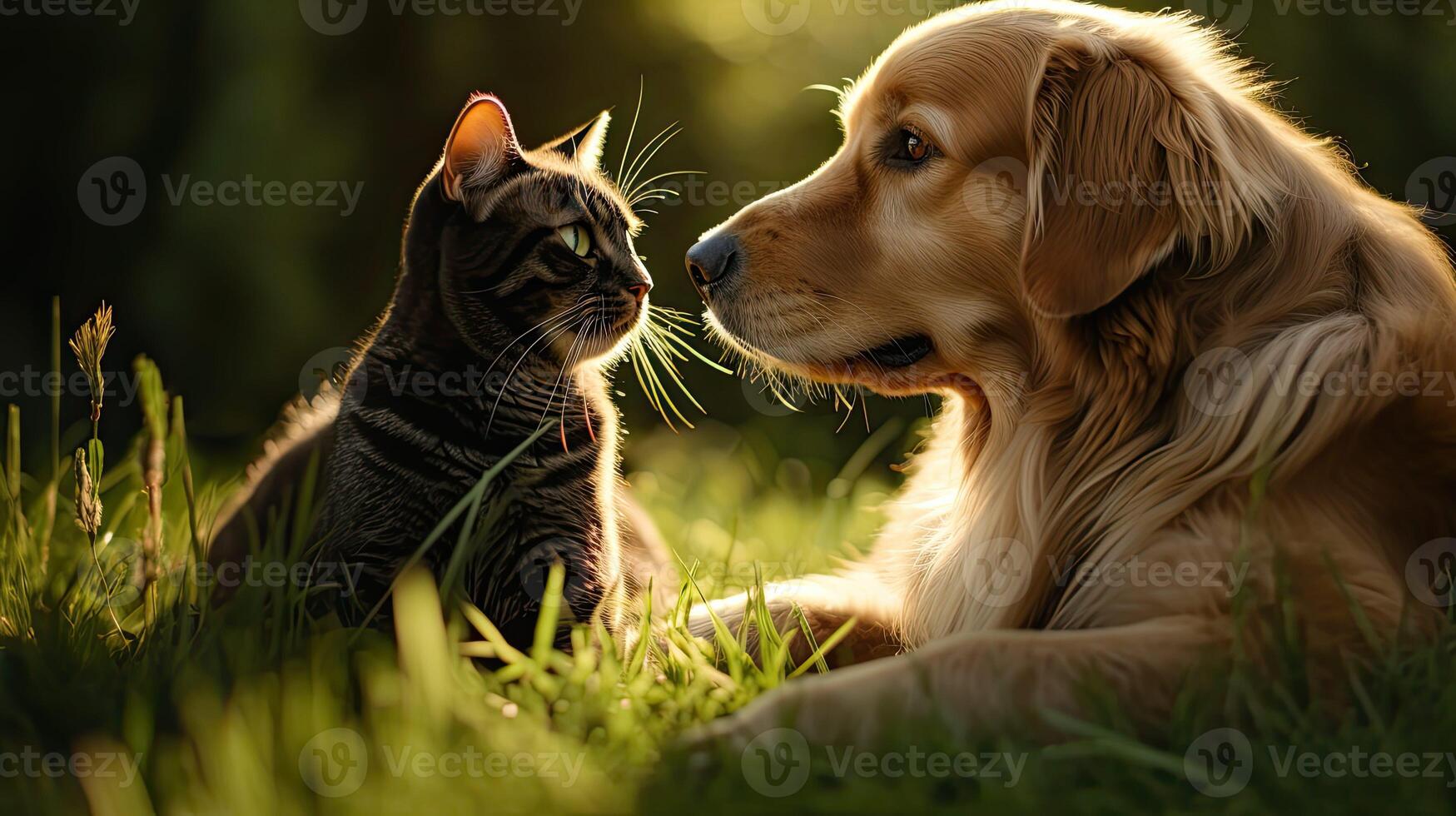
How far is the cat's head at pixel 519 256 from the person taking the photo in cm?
255

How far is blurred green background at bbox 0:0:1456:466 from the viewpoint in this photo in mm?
4309

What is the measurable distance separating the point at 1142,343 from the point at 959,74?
72 cm

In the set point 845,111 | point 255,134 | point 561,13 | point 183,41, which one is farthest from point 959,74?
point 183,41

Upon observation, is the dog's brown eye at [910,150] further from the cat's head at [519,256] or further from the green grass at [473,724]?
the green grass at [473,724]

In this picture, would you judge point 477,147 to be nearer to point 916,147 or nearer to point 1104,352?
point 916,147

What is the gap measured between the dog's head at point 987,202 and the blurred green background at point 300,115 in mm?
2148

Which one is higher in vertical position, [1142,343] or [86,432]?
[1142,343]

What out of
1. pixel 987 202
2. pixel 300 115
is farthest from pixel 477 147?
pixel 300 115

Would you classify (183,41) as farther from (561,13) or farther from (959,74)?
(959,74)

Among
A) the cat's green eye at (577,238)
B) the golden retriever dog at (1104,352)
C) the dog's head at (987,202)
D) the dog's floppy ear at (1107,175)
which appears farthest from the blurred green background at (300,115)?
the dog's floppy ear at (1107,175)

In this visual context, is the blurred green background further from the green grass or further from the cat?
the green grass

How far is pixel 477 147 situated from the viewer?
99.4 inches

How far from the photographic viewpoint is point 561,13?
4648 millimetres

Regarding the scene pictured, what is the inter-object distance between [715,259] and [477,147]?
596mm
